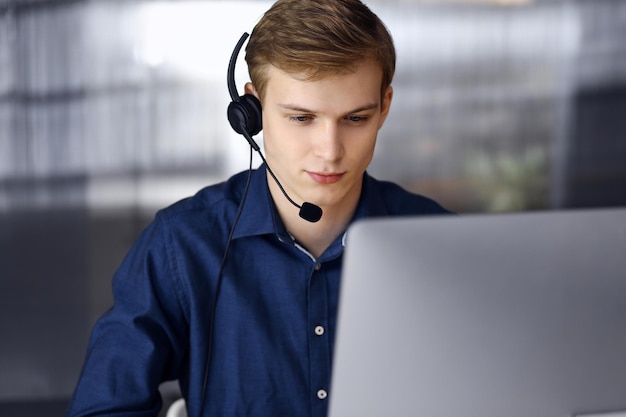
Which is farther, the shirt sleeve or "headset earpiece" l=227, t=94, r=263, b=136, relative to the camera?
"headset earpiece" l=227, t=94, r=263, b=136

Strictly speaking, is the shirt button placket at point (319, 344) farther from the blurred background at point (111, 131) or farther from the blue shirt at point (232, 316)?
the blurred background at point (111, 131)

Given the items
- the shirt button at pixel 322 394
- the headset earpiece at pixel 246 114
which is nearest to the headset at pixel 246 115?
the headset earpiece at pixel 246 114

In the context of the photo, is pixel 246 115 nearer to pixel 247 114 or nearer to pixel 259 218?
pixel 247 114

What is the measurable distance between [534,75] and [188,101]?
66.4 inches

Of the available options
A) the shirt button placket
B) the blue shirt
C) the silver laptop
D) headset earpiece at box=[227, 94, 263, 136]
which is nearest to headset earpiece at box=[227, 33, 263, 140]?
headset earpiece at box=[227, 94, 263, 136]

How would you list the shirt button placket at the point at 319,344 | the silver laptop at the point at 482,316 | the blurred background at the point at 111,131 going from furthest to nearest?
1. the blurred background at the point at 111,131
2. the shirt button placket at the point at 319,344
3. the silver laptop at the point at 482,316

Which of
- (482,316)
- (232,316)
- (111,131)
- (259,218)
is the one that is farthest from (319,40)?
(111,131)

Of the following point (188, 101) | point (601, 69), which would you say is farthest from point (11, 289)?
point (601, 69)

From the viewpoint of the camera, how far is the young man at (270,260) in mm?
1102

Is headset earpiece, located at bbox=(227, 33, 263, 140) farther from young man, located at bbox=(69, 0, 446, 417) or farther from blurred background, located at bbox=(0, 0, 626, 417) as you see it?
blurred background, located at bbox=(0, 0, 626, 417)

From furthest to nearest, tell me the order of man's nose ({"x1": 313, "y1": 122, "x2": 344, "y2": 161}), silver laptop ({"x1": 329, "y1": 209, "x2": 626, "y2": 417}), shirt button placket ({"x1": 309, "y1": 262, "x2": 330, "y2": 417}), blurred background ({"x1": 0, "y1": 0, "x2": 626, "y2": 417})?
blurred background ({"x1": 0, "y1": 0, "x2": 626, "y2": 417})
shirt button placket ({"x1": 309, "y1": 262, "x2": 330, "y2": 417})
man's nose ({"x1": 313, "y1": 122, "x2": 344, "y2": 161})
silver laptop ({"x1": 329, "y1": 209, "x2": 626, "y2": 417})

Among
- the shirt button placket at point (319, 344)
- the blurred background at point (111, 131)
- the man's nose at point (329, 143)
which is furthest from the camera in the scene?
the blurred background at point (111, 131)

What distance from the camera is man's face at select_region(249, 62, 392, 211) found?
1083 millimetres

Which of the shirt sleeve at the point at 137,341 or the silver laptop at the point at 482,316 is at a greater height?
the silver laptop at the point at 482,316
